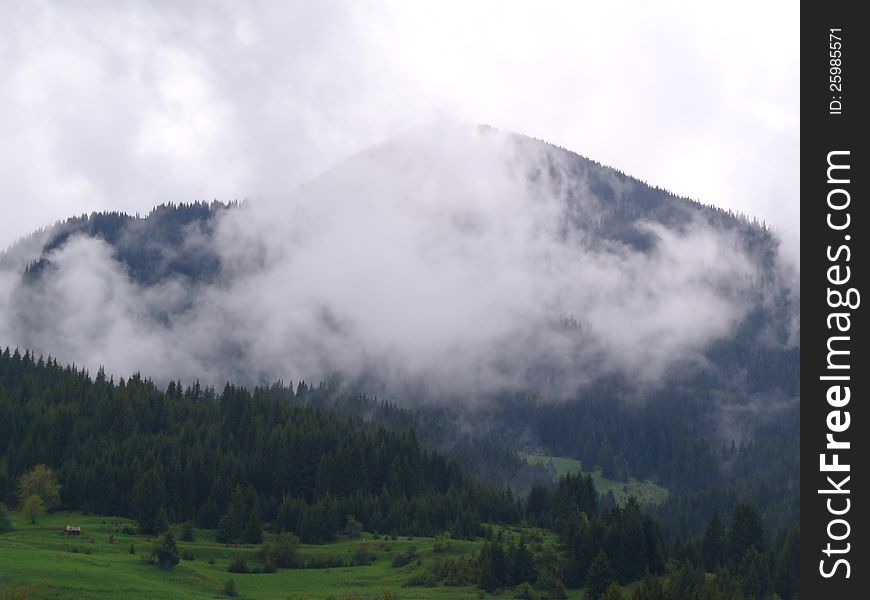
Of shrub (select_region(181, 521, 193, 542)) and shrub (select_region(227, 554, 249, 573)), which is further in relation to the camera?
shrub (select_region(181, 521, 193, 542))

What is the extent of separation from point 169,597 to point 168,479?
287 feet

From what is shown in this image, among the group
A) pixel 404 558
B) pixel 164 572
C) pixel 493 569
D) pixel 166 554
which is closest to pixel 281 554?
pixel 404 558

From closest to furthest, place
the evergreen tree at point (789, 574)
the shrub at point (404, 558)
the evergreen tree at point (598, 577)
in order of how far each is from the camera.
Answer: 1. the evergreen tree at point (598, 577)
2. the evergreen tree at point (789, 574)
3. the shrub at point (404, 558)

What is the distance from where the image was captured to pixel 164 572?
375 ft

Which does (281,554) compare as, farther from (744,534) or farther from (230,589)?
(744,534)

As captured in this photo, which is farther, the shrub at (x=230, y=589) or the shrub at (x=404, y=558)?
the shrub at (x=404, y=558)

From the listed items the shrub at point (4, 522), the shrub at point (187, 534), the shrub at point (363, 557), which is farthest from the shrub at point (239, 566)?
the shrub at point (4, 522)

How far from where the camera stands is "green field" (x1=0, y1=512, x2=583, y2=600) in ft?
314

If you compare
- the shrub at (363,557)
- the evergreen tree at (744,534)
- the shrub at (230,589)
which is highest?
the evergreen tree at (744,534)

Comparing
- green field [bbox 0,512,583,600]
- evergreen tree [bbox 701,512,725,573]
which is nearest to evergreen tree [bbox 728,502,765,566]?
evergreen tree [bbox 701,512,725,573]

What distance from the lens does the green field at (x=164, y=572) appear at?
314 feet

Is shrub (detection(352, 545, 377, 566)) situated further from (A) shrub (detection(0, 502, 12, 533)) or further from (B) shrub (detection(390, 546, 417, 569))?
(A) shrub (detection(0, 502, 12, 533))

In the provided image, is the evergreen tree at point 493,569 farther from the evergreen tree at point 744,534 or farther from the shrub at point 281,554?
the evergreen tree at point 744,534
